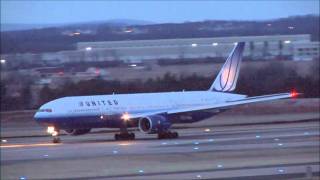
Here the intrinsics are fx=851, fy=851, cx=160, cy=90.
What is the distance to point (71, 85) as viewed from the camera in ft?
172

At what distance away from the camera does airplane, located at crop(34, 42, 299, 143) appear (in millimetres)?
41938

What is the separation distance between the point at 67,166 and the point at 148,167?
269 centimetres

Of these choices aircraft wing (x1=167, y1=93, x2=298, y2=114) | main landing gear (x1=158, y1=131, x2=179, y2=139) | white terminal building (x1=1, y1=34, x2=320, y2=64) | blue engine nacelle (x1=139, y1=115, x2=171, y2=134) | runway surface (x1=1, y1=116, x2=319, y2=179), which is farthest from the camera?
white terminal building (x1=1, y1=34, x2=320, y2=64)

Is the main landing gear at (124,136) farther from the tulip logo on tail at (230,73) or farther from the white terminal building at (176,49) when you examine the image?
the tulip logo on tail at (230,73)

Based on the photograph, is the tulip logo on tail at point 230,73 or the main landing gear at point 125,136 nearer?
the main landing gear at point 125,136

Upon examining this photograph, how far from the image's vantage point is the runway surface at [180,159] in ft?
75.9

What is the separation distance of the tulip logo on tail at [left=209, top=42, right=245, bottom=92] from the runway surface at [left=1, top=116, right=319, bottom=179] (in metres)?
7.84

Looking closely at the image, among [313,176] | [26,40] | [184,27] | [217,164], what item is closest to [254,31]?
[184,27]

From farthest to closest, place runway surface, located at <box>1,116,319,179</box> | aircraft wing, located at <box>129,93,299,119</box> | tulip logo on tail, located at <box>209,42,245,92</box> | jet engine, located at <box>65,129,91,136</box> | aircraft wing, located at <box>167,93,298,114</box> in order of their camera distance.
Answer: tulip logo on tail, located at <box>209,42,245,92</box> → aircraft wing, located at <box>167,93,298,114</box> → aircraft wing, located at <box>129,93,299,119</box> → jet engine, located at <box>65,129,91,136</box> → runway surface, located at <box>1,116,319,179</box>

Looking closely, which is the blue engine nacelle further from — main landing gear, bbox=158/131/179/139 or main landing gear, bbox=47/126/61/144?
main landing gear, bbox=47/126/61/144

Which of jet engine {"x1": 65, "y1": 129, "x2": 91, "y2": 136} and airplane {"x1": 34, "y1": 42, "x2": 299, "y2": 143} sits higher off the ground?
airplane {"x1": 34, "y1": 42, "x2": 299, "y2": 143}

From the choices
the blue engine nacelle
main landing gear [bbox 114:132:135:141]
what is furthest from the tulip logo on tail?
main landing gear [bbox 114:132:135:141]

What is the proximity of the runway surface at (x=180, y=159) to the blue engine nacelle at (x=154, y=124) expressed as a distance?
258 cm

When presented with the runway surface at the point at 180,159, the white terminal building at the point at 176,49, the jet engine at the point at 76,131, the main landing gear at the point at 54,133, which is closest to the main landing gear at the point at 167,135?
the runway surface at the point at 180,159
